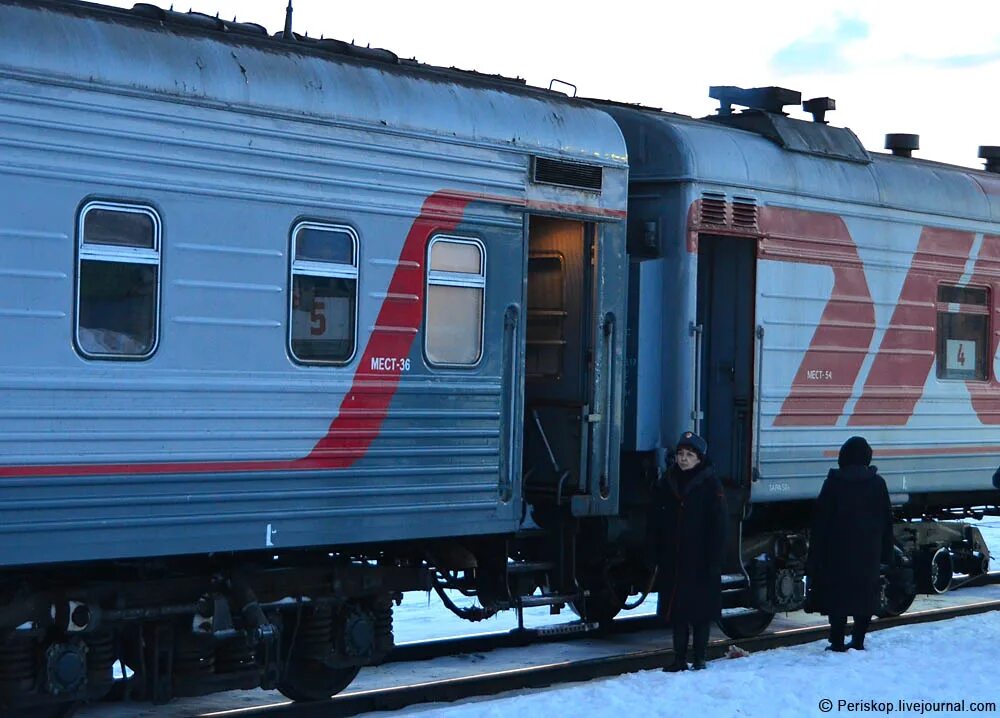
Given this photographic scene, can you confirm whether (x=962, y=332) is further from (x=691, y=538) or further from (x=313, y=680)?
(x=313, y=680)

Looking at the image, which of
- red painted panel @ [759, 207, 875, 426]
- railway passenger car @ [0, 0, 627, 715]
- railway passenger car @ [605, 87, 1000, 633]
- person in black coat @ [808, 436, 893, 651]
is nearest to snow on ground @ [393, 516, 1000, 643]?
railway passenger car @ [605, 87, 1000, 633]

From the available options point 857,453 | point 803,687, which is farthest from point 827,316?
point 803,687

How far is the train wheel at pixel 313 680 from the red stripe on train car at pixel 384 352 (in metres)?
1.49

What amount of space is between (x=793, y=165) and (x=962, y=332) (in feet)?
9.00

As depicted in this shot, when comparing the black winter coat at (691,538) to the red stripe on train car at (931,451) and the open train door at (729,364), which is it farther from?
the red stripe on train car at (931,451)

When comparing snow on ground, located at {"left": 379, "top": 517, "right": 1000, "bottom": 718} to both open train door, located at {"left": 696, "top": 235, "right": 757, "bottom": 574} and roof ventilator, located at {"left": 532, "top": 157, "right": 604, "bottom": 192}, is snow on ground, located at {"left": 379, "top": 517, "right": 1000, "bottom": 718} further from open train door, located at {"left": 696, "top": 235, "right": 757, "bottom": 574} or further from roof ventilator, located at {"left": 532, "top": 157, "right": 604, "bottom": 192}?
roof ventilator, located at {"left": 532, "top": 157, "right": 604, "bottom": 192}

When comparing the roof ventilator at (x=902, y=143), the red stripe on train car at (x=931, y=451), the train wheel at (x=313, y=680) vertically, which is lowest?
the train wheel at (x=313, y=680)

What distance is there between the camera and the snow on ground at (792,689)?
8.56 m

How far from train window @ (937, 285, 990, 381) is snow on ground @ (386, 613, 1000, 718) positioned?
342 centimetres

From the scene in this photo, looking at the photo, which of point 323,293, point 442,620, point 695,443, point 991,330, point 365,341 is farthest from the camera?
point 991,330

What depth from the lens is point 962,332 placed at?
13.9 metres

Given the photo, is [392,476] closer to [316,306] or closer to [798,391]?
[316,306]

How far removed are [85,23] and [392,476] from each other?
10.3ft

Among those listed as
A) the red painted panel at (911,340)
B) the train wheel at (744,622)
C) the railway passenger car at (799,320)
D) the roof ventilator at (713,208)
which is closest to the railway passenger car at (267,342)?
the railway passenger car at (799,320)
